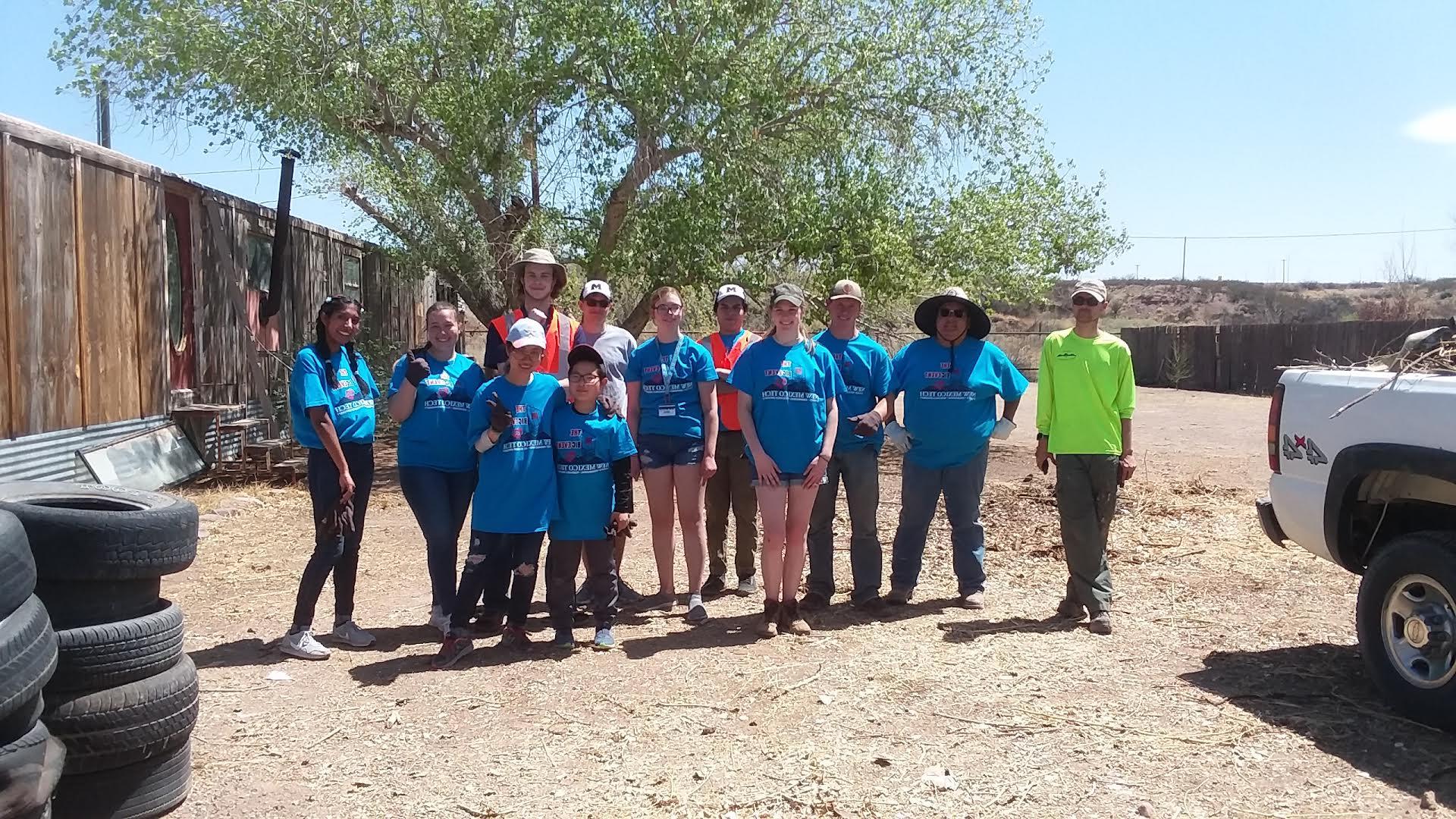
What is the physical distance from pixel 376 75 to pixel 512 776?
9403mm

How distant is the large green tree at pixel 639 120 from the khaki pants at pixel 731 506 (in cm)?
492

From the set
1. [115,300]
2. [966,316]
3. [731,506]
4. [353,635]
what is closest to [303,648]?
[353,635]

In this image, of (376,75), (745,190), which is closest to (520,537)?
(745,190)

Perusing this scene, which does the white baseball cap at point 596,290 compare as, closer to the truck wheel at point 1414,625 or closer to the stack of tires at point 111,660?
the stack of tires at point 111,660

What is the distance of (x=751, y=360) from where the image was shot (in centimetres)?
576

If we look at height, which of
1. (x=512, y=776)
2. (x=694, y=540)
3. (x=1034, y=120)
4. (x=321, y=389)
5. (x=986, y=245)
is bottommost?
(x=512, y=776)

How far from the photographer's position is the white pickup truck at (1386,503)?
4262mm

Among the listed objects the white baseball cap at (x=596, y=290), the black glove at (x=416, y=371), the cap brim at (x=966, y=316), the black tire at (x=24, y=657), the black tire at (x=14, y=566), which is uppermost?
the white baseball cap at (x=596, y=290)

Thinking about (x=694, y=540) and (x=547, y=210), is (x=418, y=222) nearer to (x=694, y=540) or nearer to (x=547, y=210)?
(x=547, y=210)

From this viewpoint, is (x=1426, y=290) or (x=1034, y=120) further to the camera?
(x=1426, y=290)

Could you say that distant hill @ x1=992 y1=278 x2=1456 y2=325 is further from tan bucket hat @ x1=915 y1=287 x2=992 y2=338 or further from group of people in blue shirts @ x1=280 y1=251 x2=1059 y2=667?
group of people in blue shirts @ x1=280 y1=251 x2=1059 y2=667

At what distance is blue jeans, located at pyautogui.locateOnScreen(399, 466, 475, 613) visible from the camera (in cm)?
558

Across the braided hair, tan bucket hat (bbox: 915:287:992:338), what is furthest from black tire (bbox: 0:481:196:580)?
tan bucket hat (bbox: 915:287:992:338)

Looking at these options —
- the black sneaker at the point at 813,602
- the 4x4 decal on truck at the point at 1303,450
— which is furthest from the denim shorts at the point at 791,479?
the 4x4 decal on truck at the point at 1303,450
